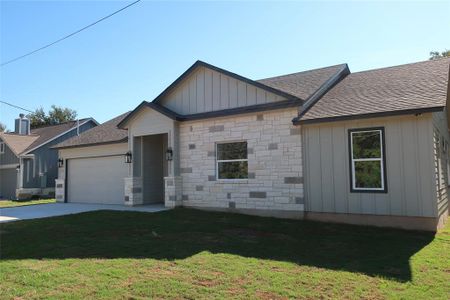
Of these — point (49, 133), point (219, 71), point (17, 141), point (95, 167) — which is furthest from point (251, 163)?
point (17, 141)

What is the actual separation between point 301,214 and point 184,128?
5570mm

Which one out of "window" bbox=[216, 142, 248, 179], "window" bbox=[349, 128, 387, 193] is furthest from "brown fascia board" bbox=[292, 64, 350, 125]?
"window" bbox=[216, 142, 248, 179]

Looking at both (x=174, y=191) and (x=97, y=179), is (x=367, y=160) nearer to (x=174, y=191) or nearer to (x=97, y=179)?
(x=174, y=191)

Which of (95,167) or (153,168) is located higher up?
(95,167)

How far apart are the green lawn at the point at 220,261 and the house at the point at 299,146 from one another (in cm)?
115

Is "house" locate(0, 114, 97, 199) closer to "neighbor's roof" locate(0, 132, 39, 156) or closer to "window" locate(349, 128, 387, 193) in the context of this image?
"neighbor's roof" locate(0, 132, 39, 156)

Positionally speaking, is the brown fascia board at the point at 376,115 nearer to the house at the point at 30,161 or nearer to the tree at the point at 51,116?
the house at the point at 30,161

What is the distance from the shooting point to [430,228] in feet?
31.2

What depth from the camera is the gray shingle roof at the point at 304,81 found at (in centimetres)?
1273

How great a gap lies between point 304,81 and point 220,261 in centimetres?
934

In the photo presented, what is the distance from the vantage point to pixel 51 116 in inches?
2085

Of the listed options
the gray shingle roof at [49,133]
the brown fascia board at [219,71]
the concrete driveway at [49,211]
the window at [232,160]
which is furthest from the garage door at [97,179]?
the gray shingle roof at [49,133]

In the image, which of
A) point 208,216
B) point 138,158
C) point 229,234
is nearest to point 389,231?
point 229,234

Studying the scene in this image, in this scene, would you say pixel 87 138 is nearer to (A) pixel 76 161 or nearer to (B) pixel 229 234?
(A) pixel 76 161
